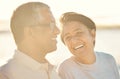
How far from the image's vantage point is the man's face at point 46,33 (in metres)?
0.65

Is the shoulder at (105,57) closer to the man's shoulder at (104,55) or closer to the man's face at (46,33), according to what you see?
the man's shoulder at (104,55)

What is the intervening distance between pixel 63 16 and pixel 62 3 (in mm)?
100

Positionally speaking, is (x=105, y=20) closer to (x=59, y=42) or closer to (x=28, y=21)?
(x=59, y=42)

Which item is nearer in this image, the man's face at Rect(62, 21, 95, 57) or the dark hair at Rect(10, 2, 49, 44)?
the dark hair at Rect(10, 2, 49, 44)

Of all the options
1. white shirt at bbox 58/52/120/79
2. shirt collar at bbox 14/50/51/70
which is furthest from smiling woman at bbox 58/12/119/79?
shirt collar at bbox 14/50/51/70

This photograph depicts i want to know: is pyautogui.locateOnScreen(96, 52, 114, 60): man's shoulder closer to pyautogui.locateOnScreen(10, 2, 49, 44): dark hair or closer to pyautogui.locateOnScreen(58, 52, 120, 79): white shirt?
pyautogui.locateOnScreen(58, 52, 120, 79): white shirt

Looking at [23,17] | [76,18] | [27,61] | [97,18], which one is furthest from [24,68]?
[97,18]

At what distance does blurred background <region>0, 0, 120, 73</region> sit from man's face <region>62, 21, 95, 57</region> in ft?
0.07

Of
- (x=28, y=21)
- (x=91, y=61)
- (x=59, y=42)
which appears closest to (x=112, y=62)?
(x=91, y=61)

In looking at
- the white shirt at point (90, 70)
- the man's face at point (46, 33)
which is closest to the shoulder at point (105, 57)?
the white shirt at point (90, 70)

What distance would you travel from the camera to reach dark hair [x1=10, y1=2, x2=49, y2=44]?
0.62 metres

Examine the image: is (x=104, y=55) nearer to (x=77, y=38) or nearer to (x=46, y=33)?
(x=77, y=38)

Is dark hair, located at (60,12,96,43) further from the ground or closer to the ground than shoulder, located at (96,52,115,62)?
further from the ground

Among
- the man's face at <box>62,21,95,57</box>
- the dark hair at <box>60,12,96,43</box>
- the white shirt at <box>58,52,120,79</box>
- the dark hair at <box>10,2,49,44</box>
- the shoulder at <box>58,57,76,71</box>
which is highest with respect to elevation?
the dark hair at <box>10,2,49,44</box>
